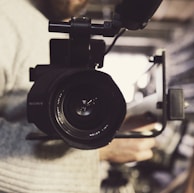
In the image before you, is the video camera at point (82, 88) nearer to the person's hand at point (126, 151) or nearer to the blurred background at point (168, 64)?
the person's hand at point (126, 151)

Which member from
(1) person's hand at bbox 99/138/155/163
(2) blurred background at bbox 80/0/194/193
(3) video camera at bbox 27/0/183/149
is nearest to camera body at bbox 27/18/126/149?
(3) video camera at bbox 27/0/183/149

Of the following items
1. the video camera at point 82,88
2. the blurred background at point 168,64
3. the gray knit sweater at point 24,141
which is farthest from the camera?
the blurred background at point 168,64

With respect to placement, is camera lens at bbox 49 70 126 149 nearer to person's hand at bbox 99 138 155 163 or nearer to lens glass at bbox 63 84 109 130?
lens glass at bbox 63 84 109 130

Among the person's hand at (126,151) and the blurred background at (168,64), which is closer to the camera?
the person's hand at (126,151)

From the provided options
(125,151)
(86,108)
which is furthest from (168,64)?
(86,108)

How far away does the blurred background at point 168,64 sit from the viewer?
Result: 1.23m

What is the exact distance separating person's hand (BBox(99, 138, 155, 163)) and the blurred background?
10 centimetres

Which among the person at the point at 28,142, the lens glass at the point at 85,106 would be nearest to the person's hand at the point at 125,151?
the person at the point at 28,142

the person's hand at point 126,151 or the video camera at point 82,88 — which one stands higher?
the video camera at point 82,88

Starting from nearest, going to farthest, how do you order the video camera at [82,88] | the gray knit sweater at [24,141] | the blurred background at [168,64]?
1. the video camera at [82,88]
2. the gray knit sweater at [24,141]
3. the blurred background at [168,64]

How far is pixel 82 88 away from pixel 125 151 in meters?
0.20

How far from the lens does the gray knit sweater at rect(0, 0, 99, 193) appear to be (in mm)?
634

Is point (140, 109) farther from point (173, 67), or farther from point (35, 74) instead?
point (173, 67)

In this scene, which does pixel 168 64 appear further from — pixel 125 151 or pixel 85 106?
pixel 85 106
